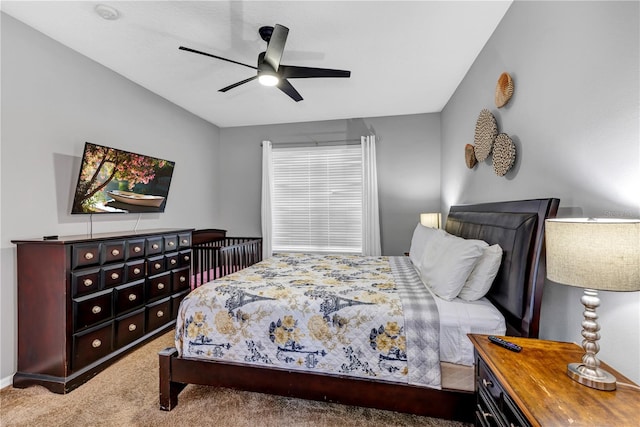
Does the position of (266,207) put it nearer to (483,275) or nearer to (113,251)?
(113,251)

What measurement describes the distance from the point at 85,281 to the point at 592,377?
2984 mm

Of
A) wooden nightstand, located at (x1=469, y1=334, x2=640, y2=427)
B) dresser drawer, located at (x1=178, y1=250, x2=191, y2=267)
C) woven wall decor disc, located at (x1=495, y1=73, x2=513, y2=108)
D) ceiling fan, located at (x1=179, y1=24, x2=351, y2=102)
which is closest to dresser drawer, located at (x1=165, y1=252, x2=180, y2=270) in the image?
dresser drawer, located at (x1=178, y1=250, x2=191, y2=267)

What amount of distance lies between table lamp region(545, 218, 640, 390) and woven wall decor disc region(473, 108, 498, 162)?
62.5 inches

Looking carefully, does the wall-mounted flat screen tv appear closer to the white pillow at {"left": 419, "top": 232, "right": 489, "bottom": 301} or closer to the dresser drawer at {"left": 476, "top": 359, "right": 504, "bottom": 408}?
the white pillow at {"left": 419, "top": 232, "right": 489, "bottom": 301}

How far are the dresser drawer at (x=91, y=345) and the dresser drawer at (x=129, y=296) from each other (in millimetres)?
158

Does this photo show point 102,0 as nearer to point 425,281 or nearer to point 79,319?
point 79,319

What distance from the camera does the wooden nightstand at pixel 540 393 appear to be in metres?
0.86

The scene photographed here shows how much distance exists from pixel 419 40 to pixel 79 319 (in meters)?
3.47

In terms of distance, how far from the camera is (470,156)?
116 inches

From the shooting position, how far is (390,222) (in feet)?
14.9

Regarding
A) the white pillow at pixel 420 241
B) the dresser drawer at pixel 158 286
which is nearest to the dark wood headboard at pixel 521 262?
the white pillow at pixel 420 241

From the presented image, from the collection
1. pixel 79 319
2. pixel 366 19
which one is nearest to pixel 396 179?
pixel 366 19

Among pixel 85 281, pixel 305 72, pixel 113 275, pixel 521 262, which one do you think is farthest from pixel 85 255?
pixel 521 262

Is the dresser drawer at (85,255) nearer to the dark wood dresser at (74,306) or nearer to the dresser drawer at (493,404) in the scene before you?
the dark wood dresser at (74,306)
